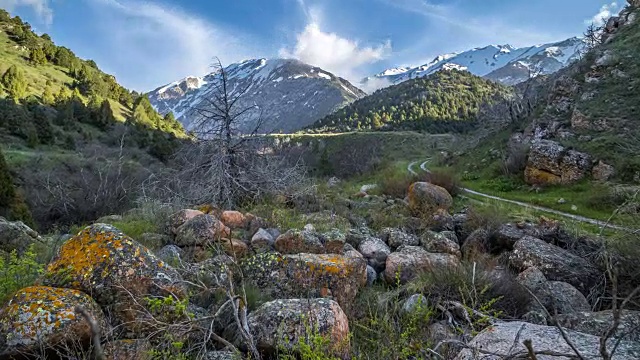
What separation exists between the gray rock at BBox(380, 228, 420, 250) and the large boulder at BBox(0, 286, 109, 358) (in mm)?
4570

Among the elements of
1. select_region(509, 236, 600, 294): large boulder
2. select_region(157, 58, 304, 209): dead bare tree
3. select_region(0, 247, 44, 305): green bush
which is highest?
select_region(157, 58, 304, 209): dead bare tree

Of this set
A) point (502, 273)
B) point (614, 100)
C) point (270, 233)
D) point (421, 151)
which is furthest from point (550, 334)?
point (421, 151)

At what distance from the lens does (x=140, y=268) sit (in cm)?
325

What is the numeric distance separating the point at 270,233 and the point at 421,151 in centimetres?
5843

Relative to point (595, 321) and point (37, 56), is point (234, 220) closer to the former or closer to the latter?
point (595, 321)

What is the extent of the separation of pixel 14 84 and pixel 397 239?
127 feet

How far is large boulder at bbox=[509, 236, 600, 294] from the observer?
5.02 metres

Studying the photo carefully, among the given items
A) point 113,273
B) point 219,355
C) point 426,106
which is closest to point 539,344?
point 219,355

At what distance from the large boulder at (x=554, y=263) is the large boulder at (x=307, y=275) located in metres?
2.69

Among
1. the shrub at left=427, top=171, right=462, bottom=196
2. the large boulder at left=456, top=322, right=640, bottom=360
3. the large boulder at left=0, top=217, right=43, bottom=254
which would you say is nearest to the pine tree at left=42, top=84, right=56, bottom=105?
the large boulder at left=0, top=217, right=43, bottom=254

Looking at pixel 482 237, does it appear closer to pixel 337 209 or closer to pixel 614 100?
pixel 337 209

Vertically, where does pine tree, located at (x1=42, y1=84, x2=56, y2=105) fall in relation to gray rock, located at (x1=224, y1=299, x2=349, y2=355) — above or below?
above

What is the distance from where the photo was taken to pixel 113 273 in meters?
3.11

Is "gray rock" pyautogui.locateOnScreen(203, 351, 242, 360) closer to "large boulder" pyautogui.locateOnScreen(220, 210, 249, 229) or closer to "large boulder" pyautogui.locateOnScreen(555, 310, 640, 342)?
"large boulder" pyautogui.locateOnScreen(555, 310, 640, 342)
